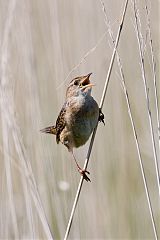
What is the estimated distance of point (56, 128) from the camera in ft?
11.5

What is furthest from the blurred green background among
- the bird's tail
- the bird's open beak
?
the bird's open beak

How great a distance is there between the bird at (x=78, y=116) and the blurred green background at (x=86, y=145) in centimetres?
9

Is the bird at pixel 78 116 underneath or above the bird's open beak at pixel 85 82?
underneath

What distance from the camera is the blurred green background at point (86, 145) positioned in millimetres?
3141

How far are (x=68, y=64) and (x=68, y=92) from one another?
21cm

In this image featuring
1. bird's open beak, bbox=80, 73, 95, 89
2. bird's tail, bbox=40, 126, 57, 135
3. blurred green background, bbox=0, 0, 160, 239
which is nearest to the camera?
bird's open beak, bbox=80, 73, 95, 89

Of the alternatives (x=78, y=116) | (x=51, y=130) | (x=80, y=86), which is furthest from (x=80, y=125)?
(x=51, y=130)

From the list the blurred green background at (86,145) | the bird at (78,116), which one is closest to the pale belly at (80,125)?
the bird at (78,116)

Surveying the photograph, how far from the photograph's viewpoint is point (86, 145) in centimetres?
345

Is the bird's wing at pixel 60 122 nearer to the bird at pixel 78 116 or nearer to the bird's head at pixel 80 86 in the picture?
the bird at pixel 78 116

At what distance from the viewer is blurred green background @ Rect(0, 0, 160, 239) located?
124 inches

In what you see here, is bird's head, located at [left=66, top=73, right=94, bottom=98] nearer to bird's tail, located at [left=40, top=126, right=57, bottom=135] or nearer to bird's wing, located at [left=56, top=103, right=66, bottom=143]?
bird's wing, located at [left=56, top=103, right=66, bottom=143]

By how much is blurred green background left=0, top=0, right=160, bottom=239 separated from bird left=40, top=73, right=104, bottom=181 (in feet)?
0.30

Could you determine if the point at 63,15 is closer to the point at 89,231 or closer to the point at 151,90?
the point at 151,90
